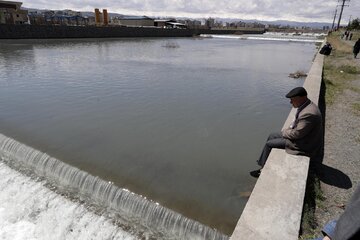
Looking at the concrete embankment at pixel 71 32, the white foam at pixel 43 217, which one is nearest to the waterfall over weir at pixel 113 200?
the white foam at pixel 43 217

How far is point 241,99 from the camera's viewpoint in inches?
488

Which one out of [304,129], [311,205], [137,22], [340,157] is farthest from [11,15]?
[311,205]

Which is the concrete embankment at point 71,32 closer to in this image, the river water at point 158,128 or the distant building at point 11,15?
the distant building at point 11,15

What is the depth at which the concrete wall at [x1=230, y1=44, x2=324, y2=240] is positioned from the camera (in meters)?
3.19

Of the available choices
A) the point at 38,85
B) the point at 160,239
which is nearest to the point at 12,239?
the point at 160,239

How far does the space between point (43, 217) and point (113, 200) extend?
1.41 meters

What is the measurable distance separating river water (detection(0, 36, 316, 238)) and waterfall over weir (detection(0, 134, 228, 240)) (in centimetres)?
36

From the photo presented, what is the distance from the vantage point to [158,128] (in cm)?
891

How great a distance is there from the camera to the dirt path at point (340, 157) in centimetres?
394

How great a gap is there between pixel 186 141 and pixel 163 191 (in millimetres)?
2531

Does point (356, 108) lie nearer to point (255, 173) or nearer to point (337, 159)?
point (337, 159)

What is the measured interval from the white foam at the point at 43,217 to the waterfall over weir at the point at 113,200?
8.1 inches

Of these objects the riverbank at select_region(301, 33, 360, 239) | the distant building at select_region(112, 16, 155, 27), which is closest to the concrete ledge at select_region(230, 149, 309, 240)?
the riverbank at select_region(301, 33, 360, 239)

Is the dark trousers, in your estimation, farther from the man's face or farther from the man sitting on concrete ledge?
the man's face
